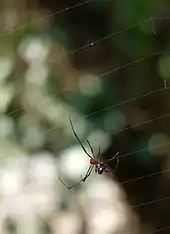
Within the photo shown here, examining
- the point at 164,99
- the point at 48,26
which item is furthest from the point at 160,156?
the point at 48,26

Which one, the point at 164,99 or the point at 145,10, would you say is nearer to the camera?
the point at 145,10

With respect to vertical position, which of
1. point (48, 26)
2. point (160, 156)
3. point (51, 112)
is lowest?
point (160, 156)

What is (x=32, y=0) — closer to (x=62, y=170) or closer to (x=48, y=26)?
(x=48, y=26)

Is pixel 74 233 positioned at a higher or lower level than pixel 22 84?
lower

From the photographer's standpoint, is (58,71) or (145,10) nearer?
(145,10)

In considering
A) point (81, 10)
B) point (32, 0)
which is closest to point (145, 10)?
point (81, 10)

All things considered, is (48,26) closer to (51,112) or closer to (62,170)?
(51,112)

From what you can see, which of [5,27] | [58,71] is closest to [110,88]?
[58,71]

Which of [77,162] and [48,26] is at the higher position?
[48,26]
